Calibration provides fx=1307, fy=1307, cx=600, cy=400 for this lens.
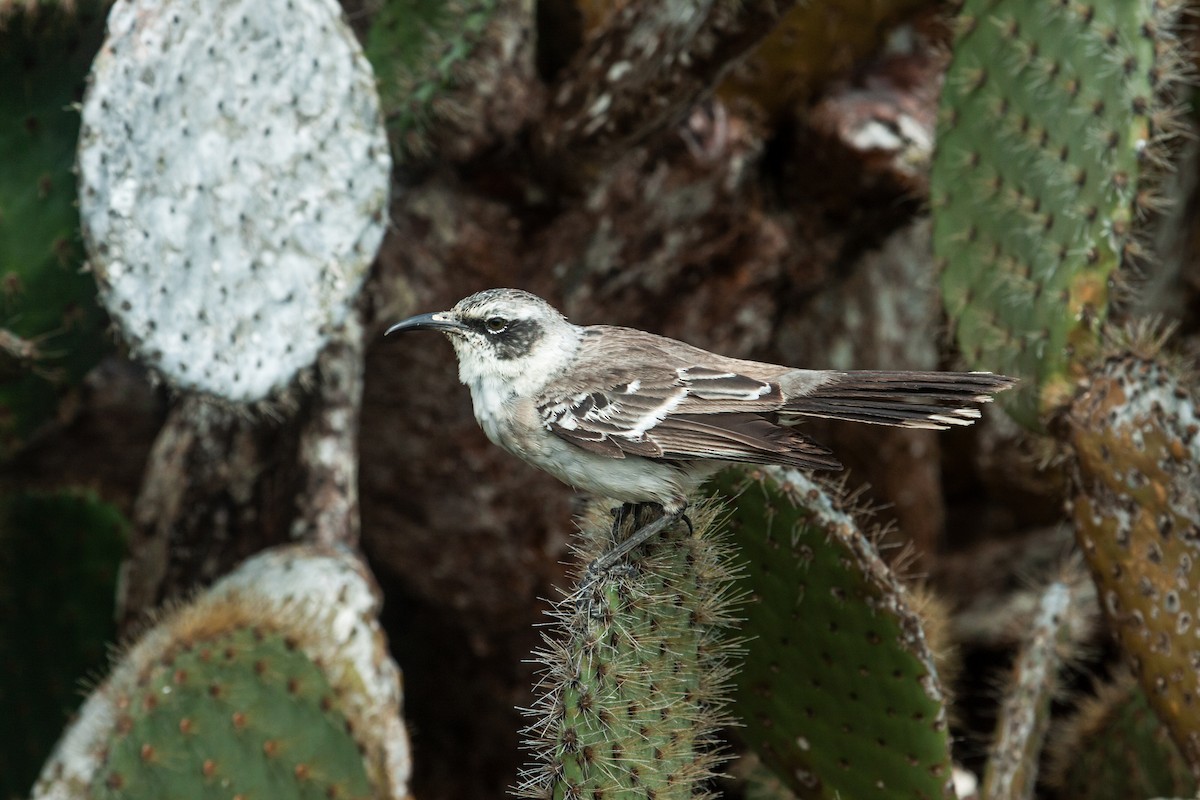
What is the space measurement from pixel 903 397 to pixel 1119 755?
6.08 feet

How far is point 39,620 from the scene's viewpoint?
4.00 m

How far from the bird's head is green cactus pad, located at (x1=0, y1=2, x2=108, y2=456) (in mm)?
1046

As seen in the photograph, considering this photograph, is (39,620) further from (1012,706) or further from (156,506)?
(1012,706)

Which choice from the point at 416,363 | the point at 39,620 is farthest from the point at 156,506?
the point at 416,363

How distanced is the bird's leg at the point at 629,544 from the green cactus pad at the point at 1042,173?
1.08 m

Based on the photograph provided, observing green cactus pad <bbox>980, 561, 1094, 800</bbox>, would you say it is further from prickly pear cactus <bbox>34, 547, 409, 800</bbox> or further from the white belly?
prickly pear cactus <bbox>34, 547, 409, 800</bbox>

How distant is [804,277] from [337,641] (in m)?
2.37

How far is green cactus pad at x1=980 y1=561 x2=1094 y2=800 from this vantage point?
10.9 ft

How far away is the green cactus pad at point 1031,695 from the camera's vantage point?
10.9 feet

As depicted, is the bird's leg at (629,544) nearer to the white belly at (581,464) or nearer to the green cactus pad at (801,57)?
the white belly at (581,464)

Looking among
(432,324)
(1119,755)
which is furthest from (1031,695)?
(432,324)

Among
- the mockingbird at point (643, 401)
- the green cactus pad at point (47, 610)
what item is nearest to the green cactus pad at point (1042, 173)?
the mockingbird at point (643, 401)

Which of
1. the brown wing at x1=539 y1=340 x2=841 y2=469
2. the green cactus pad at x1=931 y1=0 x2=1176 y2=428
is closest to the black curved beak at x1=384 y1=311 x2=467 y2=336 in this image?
the brown wing at x1=539 y1=340 x2=841 y2=469

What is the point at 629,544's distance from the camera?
252 cm
